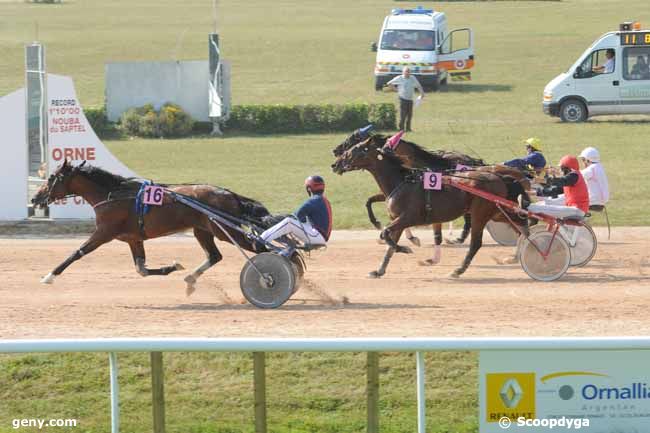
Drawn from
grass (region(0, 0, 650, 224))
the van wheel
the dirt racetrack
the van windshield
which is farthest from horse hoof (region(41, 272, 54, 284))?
the van windshield

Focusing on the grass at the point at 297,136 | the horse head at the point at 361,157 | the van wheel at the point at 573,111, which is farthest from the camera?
the van wheel at the point at 573,111

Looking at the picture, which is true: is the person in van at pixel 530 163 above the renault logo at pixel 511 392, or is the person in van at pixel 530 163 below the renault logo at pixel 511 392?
above

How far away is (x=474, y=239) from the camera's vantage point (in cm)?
1456

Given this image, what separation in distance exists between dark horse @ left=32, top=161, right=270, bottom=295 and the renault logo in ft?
16.9

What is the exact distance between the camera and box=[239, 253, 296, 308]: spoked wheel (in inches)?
486

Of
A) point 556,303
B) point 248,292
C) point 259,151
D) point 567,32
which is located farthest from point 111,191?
point 567,32

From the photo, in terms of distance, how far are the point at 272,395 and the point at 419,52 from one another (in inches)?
1116

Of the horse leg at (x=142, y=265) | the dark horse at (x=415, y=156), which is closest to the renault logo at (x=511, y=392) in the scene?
the horse leg at (x=142, y=265)

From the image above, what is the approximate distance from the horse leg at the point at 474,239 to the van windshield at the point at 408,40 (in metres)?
22.3

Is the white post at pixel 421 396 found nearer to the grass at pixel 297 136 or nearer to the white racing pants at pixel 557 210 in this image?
the grass at pixel 297 136

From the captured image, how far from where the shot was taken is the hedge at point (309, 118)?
30047 millimetres

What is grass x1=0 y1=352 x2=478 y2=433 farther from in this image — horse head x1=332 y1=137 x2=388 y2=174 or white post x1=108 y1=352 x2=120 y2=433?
horse head x1=332 y1=137 x2=388 y2=174

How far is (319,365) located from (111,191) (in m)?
4.91

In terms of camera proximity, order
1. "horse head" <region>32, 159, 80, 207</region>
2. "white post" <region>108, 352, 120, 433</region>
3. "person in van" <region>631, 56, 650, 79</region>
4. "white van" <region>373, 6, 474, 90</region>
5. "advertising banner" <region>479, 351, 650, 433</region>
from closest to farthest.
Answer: "advertising banner" <region>479, 351, 650, 433</region> < "white post" <region>108, 352, 120, 433</region> < "horse head" <region>32, 159, 80, 207</region> < "person in van" <region>631, 56, 650, 79</region> < "white van" <region>373, 6, 474, 90</region>
